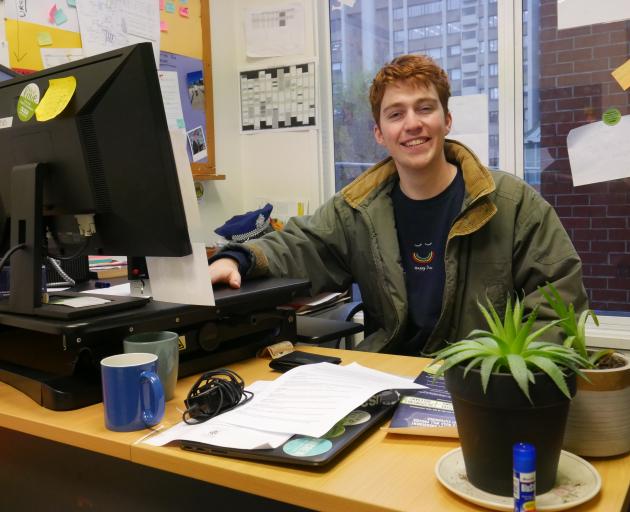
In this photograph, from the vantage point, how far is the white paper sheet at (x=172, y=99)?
2678 mm

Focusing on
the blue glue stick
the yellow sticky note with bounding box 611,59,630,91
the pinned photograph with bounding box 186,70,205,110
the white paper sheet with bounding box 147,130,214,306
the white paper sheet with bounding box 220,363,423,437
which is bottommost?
the white paper sheet with bounding box 220,363,423,437

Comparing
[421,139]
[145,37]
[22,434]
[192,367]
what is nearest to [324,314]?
[421,139]

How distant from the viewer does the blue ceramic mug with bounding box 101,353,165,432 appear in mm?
900

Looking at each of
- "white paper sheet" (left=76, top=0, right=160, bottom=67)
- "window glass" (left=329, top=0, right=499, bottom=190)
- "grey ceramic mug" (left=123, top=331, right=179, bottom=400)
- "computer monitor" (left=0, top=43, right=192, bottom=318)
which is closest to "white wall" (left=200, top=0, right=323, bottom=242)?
"window glass" (left=329, top=0, right=499, bottom=190)

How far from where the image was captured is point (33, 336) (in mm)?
1181

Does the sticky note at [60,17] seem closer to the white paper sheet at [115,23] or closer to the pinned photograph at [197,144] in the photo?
the white paper sheet at [115,23]

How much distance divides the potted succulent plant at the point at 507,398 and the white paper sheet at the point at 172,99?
2230 mm

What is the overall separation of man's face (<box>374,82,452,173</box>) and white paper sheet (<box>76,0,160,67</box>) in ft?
3.10

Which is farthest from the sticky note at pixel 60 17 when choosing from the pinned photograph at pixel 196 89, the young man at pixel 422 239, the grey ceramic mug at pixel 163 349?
the grey ceramic mug at pixel 163 349

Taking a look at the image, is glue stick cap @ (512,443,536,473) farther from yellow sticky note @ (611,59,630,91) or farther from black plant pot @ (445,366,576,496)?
yellow sticky note @ (611,59,630,91)

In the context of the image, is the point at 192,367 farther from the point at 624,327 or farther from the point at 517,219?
the point at 624,327

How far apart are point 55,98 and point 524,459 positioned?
895mm

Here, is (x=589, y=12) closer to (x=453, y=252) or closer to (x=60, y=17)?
(x=453, y=252)

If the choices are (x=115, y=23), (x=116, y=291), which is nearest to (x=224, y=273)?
(x=116, y=291)
